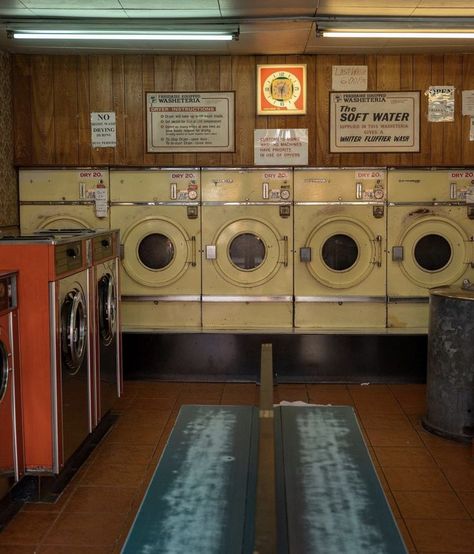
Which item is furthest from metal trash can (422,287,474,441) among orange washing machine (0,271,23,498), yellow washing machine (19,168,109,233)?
yellow washing machine (19,168,109,233)

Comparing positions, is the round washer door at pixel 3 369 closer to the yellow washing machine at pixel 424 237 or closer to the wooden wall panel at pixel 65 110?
the wooden wall panel at pixel 65 110

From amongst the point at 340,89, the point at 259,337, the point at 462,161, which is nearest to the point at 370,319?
the point at 259,337

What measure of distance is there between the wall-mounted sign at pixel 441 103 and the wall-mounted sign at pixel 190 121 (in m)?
1.92

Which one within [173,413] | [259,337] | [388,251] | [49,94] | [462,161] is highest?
[49,94]

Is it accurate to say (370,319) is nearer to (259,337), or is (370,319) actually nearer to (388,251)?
(388,251)

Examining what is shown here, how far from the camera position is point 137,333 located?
6887 millimetres

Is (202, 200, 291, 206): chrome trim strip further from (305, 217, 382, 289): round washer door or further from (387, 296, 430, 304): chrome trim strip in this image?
(387, 296, 430, 304): chrome trim strip

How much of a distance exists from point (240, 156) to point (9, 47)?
239cm

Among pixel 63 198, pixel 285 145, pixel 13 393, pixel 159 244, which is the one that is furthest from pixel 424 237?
pixel 13 393

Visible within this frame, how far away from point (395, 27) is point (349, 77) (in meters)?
1.06

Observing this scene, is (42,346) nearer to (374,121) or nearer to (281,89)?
(281,89)

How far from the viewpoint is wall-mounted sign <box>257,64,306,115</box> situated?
6.95m

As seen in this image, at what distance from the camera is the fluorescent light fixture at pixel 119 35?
5.93 metres

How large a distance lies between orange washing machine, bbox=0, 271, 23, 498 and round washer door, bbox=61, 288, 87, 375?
35cm
